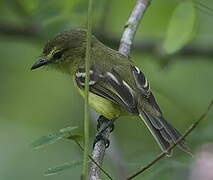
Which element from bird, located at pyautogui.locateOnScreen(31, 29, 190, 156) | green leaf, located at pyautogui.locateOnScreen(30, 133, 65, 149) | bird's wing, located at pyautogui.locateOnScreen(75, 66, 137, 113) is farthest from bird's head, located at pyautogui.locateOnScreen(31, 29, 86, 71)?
green leaf, located at pyautogui.locateOnScreen(30, 133, 65, 149)

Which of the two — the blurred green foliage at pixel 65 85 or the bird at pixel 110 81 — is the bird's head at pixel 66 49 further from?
the blurred green foliage at pixel 65 85

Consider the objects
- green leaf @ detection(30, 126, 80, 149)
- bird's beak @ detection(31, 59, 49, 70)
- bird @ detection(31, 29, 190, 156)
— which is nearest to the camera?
green leaf @ detection(30, 126, 80, 149)

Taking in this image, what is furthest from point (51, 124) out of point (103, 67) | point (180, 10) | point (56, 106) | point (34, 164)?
point (180, 10)

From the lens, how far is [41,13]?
639 centimetres

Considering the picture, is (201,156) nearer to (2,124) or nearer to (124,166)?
(124,166)

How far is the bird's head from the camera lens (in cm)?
603

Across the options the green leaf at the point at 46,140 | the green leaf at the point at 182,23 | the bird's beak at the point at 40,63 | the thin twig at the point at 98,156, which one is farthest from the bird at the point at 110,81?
the green leaf at the point at 46,140

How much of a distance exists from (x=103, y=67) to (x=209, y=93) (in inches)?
77.5

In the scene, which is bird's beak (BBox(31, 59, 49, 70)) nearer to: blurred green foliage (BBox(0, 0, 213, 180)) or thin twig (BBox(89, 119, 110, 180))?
blurred green foliage (BBox(0, 0, 213, 180))

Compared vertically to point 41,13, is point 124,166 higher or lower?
lower

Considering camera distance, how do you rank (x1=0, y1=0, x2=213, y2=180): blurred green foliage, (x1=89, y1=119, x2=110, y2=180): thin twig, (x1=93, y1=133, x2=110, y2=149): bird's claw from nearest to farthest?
1. (x1=89, y1=119, x2=110, y2=180): thin twig
2. (x1=93, y1=133, x2=110, y2=149): bird's claw
3. (x1=0, y1=0, x2=213, y2=180): blurred green foliage

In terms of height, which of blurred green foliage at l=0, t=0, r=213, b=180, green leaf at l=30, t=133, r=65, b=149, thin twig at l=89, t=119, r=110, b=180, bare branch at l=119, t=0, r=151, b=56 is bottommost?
A: blurred green foliage at l=0, t=0, r=213, b=180

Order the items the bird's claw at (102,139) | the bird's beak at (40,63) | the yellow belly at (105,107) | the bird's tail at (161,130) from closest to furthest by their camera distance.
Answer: the bird's claw at (102,139) < the bird's tail at (161,130) < the yellow belly at (105,107) < the bird's beak at (40,63)

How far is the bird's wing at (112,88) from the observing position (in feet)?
17.0
